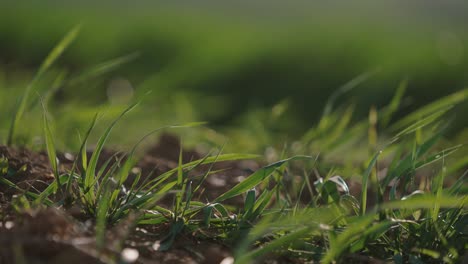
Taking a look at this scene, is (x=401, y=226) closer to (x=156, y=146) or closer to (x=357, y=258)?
(x=357, y=258)

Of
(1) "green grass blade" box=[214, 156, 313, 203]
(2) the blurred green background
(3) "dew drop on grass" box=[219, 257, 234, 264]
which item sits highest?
(1) "green grass blade" box=[214, 156, 313, 203]

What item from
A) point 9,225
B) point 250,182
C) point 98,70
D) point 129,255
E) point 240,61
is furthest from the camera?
point 240,61

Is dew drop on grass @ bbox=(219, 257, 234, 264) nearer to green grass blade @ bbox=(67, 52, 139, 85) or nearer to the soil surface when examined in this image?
the soil surface

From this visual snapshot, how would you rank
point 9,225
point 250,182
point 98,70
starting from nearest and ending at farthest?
point 9,225, point 250,182, point 98,70

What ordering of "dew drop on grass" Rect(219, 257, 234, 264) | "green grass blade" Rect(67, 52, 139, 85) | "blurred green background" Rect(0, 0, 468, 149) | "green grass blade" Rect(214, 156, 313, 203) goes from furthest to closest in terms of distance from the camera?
"blurred green background" Rect(0, 0, 468, 149)
"green grass blade" Rect(67, 52, 139, 85)
"green grass blade" Rect(214, 156, 313, 203)
"dew drop on grass" Rect(219, 257, 234, 264)

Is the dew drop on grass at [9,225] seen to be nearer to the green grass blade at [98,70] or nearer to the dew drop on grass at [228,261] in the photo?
the dew drop on grass at [228,261]

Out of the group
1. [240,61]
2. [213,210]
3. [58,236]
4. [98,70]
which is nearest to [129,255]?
[58,236]

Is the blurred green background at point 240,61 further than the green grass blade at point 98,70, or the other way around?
the blurred green background at point 240,61

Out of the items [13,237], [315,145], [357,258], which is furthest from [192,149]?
[13,237]

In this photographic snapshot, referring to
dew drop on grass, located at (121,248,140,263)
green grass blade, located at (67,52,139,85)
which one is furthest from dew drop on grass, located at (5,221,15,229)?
green grass blade, located at (67,52,139,85)

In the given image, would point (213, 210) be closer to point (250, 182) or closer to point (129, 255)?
point (250, 182)

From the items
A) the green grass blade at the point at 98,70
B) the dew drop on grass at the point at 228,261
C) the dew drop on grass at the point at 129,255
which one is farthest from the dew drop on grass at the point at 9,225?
the green grass blade at the point at 98,70
